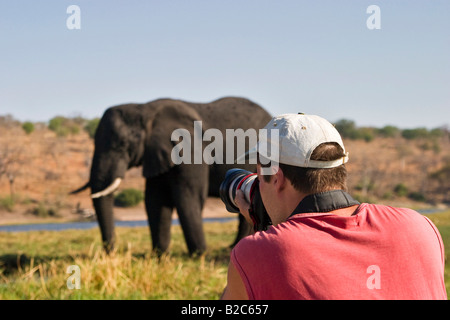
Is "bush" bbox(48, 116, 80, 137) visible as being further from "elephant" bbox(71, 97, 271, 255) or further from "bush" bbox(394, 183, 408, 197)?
"elephant" bbox(71, 97, 271, 255)

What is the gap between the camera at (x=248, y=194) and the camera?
212cm

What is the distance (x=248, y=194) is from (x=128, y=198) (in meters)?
22.8

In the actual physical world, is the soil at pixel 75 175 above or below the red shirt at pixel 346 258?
below

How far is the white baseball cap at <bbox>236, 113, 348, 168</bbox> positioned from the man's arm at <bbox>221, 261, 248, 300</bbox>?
15.6 inches

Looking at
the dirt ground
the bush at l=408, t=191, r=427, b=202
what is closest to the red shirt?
the dirt ground

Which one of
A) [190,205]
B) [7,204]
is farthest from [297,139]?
[7,204]

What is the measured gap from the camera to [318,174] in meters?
1.89

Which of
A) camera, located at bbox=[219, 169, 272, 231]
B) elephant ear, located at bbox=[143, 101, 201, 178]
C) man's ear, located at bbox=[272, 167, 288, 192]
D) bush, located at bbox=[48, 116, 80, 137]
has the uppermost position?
man's ear, located at bbox=[272, 167, 288, 192]

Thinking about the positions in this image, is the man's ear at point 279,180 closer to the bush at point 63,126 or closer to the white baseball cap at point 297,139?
the white baseball cap at point 297,139

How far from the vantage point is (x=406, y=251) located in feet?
6.08

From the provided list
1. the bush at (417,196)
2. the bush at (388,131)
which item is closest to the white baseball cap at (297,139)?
the bush at (417,196)

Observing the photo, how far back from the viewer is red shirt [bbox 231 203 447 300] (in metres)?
1.69

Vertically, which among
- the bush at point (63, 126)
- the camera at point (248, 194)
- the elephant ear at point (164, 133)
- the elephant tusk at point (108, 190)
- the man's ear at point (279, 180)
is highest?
the man's ear at point (279, 180)
